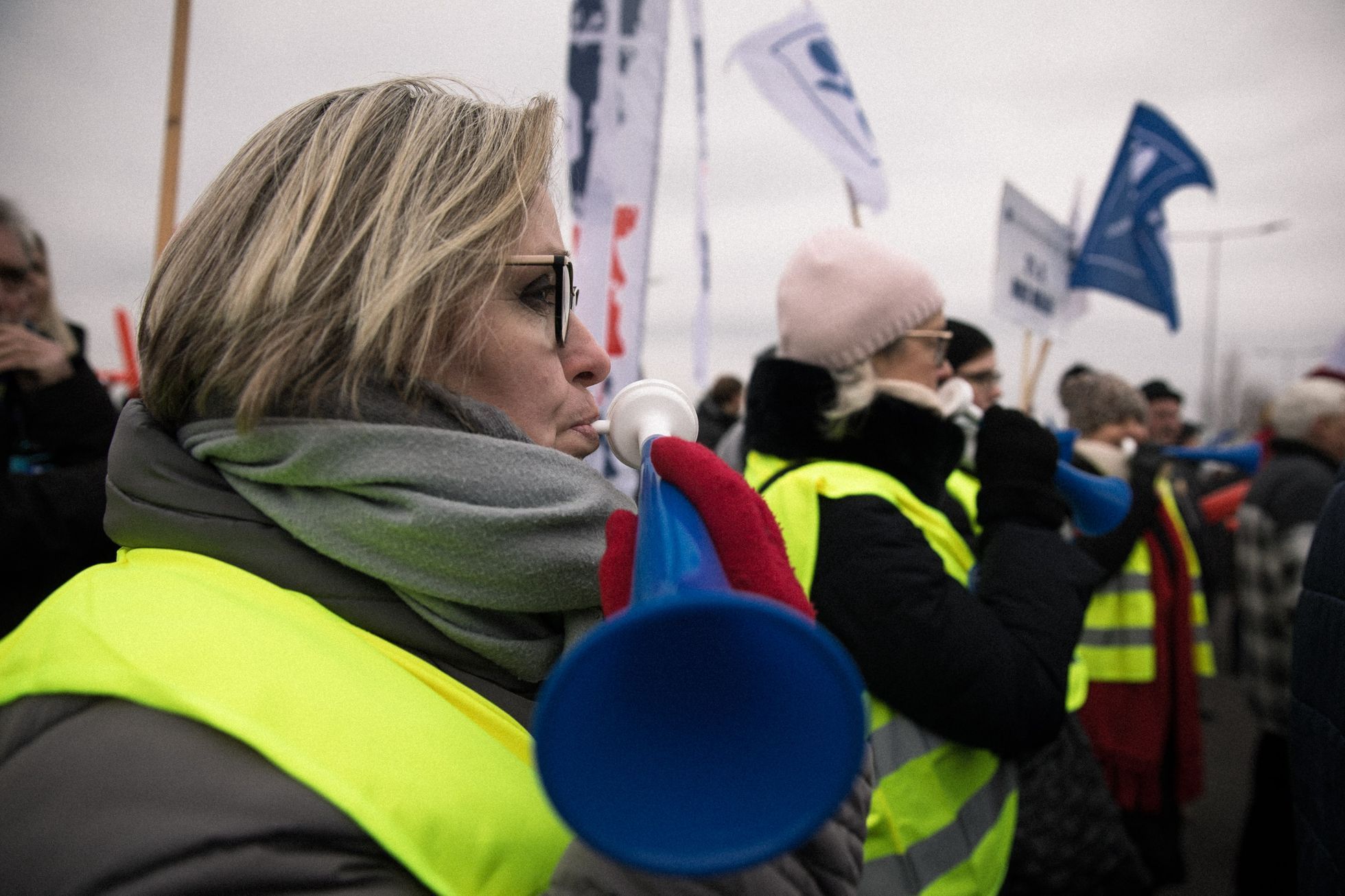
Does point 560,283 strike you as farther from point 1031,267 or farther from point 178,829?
point 1031,267

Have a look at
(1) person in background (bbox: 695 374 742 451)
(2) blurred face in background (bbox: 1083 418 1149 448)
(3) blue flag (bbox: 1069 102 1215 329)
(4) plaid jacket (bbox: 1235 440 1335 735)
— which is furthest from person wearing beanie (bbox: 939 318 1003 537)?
(1) person in background (bbox: 695 374 742 451)

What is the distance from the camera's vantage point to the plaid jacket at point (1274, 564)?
334cm

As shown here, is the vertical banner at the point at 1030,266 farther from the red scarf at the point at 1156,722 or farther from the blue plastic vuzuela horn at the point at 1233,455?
the red scarf at the point at 1156,722

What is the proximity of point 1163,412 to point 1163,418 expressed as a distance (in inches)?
2.2

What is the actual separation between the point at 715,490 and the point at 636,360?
3.52 m

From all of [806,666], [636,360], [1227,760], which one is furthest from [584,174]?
[1227,760]

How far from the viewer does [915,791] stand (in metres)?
1.60

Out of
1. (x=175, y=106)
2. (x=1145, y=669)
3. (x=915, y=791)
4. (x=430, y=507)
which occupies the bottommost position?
(x=1145, y=669)

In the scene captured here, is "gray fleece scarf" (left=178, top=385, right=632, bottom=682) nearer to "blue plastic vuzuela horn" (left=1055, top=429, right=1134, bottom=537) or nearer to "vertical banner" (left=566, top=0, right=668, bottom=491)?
"blue plastic vuzuela horn" (left=1055, top=429, right=1134, bottom=537)

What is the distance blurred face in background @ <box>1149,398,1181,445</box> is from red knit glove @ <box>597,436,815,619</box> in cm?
767

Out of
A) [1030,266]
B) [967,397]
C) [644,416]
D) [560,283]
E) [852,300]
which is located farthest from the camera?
[1030,266]

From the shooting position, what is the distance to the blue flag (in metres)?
4.72

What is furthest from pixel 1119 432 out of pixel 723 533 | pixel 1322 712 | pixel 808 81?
pixel 723 533

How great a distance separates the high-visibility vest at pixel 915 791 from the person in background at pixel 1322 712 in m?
0.52
